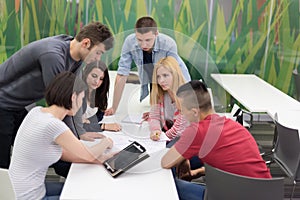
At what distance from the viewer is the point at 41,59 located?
2.40 meters

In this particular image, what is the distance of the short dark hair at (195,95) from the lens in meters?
1.87

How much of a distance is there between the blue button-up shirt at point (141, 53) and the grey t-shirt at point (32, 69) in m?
0.53

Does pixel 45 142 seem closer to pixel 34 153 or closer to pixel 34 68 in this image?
pixel 34 153

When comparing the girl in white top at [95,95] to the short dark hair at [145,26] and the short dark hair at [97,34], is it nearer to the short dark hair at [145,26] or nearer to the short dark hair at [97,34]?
the short dark hair at [97,34]

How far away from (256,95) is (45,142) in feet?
8.34

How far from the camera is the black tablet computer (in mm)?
2076

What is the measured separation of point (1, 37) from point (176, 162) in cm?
337

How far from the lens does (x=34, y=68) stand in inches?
99.0

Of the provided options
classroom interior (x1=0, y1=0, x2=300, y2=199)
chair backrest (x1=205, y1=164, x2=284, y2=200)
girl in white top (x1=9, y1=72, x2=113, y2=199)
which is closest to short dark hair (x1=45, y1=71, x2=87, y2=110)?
girl in white top (x1=9, y1=72, x2=113, y2=199)

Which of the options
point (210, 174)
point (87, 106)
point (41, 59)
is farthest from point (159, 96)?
point (41, 59)

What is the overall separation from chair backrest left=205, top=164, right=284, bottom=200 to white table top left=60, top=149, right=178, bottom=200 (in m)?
0.23

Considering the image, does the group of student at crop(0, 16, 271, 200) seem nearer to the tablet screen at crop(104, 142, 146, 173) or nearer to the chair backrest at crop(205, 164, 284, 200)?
the tablet screen at crop(104, 142, 146, 173)

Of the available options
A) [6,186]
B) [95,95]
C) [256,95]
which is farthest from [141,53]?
[256,95]

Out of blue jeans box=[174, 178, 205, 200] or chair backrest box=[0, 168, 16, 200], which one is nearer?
chair backrest box=[0, 168, 16, 200]
